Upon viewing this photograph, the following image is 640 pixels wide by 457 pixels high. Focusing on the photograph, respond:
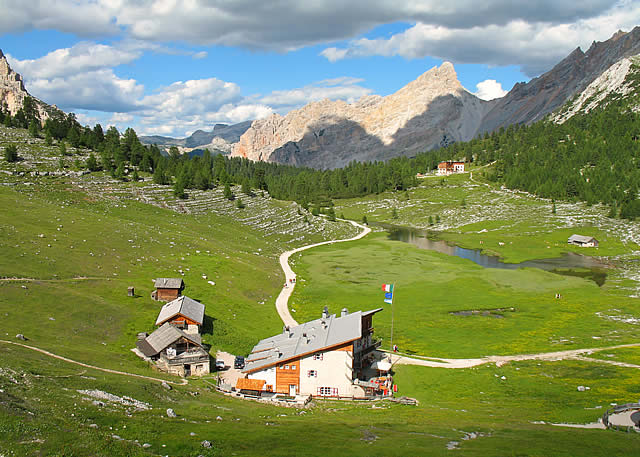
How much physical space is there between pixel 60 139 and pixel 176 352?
166848 millimetres

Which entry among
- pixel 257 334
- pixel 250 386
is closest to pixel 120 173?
pixel 257 334

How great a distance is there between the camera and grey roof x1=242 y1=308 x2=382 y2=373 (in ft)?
162

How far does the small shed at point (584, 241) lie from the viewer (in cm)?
15362

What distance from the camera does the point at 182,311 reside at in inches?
2264

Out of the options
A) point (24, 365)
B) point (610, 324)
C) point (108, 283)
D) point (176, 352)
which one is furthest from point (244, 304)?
point (610, 324)

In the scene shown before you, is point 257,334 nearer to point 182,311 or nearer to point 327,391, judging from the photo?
point 182,311

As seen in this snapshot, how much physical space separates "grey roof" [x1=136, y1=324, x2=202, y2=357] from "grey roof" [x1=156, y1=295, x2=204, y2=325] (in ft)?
11.4

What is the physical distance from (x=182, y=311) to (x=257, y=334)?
12.4 meters

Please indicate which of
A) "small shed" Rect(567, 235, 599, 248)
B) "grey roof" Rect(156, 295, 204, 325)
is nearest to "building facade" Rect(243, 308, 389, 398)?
"grey roof" Rect(156, 295, 204, 325)

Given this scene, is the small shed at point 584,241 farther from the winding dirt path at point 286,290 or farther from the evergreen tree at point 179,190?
the evergreen tree at point 179,190

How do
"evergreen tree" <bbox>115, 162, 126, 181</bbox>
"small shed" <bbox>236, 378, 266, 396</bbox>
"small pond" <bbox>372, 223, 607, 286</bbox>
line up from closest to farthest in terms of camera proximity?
1. "small shed" <bbox>236, 378, 266, 396</bbox>
2. "small pond" <bbox>372, 223, 607, 286</bbox>
3. "evergreen tree" <bbox>115, 162, 126, 181</bbox>

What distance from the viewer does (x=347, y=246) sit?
153500mm

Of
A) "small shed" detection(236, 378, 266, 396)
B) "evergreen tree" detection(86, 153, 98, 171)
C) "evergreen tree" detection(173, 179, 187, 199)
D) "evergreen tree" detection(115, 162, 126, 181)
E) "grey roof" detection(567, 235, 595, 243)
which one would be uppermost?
"evergreen tree" detection(86, 153, 98, 171)

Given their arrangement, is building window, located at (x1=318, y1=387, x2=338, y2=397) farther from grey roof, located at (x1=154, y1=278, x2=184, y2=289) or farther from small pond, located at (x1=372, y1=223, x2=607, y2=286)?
small pond, located at (x1=372, y1=223, x2=607, y2=286)
